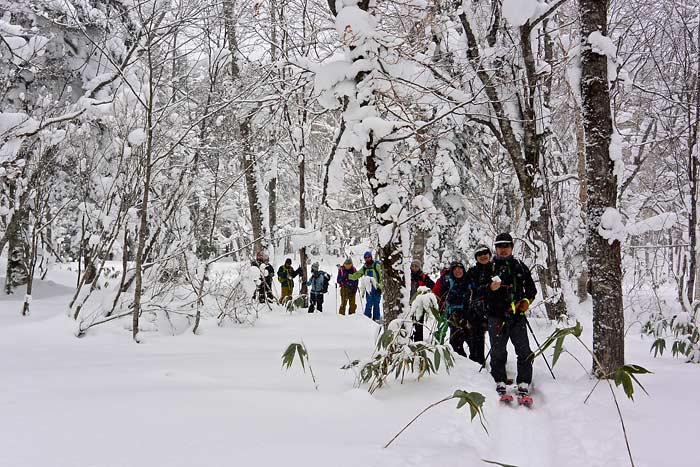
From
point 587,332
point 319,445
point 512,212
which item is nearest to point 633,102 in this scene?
point 512,212

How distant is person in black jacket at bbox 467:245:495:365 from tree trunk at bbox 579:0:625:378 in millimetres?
1093

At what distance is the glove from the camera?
518 centimetres

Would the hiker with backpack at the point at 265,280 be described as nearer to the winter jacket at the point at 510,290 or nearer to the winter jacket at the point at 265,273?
the winter jacket at the point at 265,273

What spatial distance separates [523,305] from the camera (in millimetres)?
5195

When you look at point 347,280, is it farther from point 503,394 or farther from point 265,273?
point 503,394

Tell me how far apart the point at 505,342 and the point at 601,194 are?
1839 mm

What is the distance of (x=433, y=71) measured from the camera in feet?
22.7

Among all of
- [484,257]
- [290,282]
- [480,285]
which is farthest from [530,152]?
[290,282]

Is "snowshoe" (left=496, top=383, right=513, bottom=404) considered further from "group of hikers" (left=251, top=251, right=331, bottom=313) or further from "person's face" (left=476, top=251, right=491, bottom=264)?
"group of hikers" (left=251, top=251, right=331, bottom=313)

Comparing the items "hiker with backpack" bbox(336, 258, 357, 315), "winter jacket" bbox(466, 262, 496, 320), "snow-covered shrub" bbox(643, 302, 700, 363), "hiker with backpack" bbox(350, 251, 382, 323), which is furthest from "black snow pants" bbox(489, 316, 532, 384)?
"hiker with backpack" bbox(336, 258, 357, 315)

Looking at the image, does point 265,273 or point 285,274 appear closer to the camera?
point 265,273

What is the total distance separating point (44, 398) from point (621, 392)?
4904 mm

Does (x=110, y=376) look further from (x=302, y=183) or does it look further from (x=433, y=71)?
(x=302, y=183)

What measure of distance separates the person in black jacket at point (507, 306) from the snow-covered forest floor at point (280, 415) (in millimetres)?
390
